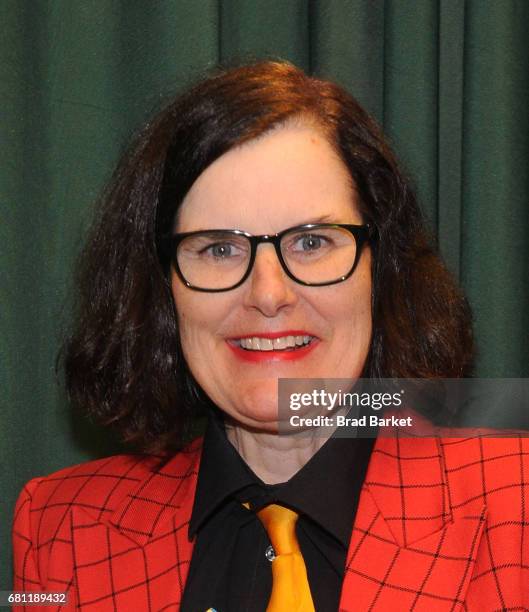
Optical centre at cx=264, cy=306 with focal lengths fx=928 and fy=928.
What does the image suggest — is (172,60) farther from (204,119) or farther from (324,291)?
(324,291)

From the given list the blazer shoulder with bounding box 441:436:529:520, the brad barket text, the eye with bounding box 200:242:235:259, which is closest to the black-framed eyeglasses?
the eye with bounding box 200:242:235:259

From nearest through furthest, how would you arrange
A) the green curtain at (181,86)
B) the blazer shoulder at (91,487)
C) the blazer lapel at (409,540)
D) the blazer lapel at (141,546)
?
the blazer lapel at (409,540)
the blazer lapel at (141,546)
the blazer shoulder at (91,487)
the green curtain at (181,86)

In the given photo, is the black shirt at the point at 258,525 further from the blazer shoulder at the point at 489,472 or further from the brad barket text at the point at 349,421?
the blazer shoulder at the point at 489,472

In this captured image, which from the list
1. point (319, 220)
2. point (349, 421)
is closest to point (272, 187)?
Answer: point (319, 220)

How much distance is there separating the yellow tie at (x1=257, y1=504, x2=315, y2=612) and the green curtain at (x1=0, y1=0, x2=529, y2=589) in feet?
1.86

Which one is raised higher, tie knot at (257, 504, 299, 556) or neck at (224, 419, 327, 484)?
neck at (224, 419, 327, 484)

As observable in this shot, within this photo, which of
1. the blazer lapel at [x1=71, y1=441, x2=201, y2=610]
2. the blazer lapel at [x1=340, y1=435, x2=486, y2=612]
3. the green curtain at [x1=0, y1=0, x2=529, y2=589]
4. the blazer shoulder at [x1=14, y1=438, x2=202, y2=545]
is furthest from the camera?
the green curtain at [x1=0, y1=0, x2=529, y2=589]

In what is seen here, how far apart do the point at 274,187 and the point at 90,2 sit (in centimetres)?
64

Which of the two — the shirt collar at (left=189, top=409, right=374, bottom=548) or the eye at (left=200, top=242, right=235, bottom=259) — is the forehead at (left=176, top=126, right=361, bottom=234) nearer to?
the eye at (left=200, top=242, right=235, bottom=259)

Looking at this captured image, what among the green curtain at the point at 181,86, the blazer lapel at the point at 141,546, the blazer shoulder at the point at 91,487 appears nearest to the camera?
the blazer lapel at the point at 141,546

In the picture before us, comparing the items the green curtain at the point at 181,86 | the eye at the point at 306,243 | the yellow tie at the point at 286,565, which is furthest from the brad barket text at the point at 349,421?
the green curtain at the point at 181,86

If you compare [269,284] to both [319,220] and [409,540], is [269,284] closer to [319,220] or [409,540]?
[319,220]

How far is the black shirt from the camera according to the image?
127 centimetres

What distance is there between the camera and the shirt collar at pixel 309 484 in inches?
50.8
